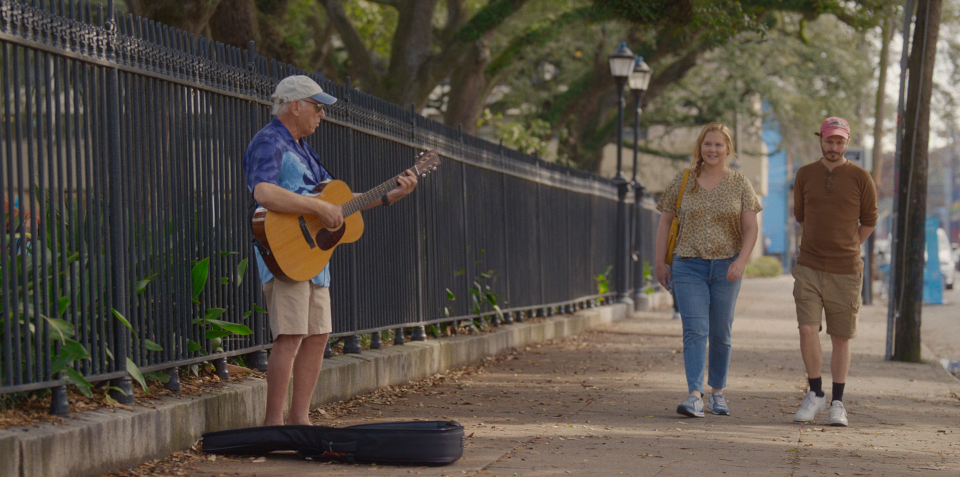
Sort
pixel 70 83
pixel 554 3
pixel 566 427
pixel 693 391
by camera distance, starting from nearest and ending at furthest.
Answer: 1. pixel 70 83
2. pixel 566 427
3. pixel 693 391
4. pixel 554 3

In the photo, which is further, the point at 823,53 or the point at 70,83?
the point at 823,53

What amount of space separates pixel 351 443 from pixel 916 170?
7.84 metres

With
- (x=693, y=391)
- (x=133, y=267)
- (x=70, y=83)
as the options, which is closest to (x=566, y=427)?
(x=693, y=391)

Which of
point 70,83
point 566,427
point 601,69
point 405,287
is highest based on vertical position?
point 601,69

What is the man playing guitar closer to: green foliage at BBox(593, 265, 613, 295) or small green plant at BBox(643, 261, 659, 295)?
green foliage at BBox(593, 265, 613, 295)

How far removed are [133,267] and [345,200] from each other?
3.42 ft

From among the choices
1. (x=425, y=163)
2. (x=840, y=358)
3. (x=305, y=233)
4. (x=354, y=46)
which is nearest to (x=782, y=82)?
(x=354, y=46)

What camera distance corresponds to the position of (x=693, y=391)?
6.58 metres

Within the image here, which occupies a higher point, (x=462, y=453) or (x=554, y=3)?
(x=554, y=3)

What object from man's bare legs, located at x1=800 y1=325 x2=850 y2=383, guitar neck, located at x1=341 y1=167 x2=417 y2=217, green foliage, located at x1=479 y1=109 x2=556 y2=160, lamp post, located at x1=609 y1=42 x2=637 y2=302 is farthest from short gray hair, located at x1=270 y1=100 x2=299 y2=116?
green foliage, located at x1=479 y1=109 x2=556 y2=160

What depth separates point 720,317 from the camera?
6.66 meters

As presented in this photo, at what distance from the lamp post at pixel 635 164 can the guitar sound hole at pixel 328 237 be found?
470 inches

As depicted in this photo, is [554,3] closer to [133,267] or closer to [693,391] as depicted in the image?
[693,391]

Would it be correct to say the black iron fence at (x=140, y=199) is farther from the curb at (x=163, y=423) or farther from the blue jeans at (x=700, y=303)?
the blue jeans at (x=700, y=303)
